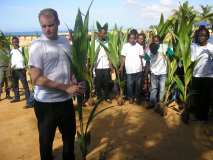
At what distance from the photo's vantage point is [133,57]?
20.3ft

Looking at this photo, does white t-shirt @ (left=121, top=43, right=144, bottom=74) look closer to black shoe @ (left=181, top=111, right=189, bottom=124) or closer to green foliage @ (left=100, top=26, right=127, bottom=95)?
green foliage @ (left=100, top=26, right=127, bottom=95)

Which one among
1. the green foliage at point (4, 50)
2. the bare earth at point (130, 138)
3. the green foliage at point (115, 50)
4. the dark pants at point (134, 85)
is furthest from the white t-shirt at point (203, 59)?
the green foliage at point (4, 50)

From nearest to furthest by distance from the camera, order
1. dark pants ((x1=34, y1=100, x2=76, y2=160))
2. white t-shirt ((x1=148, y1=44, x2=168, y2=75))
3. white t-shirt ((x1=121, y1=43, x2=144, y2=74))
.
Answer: dark pants ((x1=34, y1=100, x2=76, y2=160)) → white t-shirt ((x1=148, y1=44, x2=168, y2=75)) → white t-shirt ((x1=121, y1=43, x2=144, y2=74))

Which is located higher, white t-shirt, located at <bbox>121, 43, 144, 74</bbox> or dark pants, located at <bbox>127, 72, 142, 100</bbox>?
white t-shirt, located at <bbox>121, 43, 144, 74</bbox>

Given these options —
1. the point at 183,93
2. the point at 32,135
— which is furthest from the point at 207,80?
the point at 32,135

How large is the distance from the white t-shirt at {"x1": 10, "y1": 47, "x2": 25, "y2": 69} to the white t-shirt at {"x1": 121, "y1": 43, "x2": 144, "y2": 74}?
2.43 m

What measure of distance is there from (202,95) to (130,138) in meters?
1.45

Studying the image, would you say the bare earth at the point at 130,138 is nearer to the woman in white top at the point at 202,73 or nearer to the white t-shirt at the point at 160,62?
the woman in white top at the point at 202,73

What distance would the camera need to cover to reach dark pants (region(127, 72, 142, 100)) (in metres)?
6.29

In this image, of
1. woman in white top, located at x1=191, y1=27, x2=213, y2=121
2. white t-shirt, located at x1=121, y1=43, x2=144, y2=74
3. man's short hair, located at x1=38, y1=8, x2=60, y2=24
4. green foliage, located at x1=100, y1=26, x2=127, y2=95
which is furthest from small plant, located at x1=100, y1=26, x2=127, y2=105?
man's short hair, located at x1=38, y1=8, x2=60, y2=24

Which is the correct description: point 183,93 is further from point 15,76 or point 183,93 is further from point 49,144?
point 15,76

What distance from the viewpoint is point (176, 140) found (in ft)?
14.4

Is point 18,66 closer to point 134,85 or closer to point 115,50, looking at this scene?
point 115,50

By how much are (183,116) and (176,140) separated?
2.61ft
